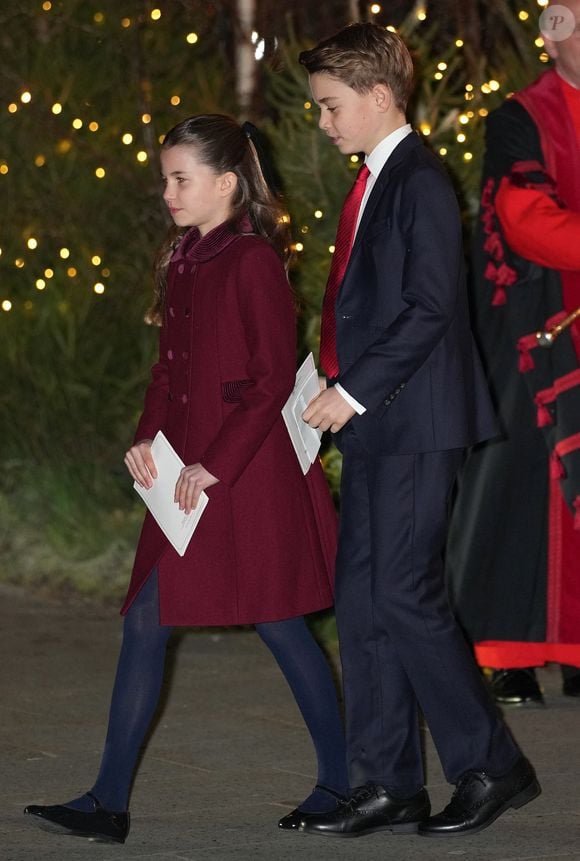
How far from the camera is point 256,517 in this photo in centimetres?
396

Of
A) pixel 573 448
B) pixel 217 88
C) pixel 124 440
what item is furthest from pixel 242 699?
pixel 217 88

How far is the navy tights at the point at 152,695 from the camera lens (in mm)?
3939

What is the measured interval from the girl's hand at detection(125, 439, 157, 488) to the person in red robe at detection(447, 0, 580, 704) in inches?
61.3

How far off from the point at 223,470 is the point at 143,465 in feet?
0.74

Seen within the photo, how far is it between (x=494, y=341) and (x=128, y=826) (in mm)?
2114

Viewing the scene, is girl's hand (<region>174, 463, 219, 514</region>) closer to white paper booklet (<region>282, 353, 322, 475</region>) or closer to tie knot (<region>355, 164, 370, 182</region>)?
white paper booklet (<region>282, 353, 322, 475</region>)

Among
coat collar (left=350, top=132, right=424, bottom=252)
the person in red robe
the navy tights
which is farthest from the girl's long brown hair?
the person in red robe

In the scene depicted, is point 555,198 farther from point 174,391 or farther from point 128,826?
point 128,826

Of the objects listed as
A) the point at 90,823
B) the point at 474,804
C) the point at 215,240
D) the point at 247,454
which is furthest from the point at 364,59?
the point at 90,823

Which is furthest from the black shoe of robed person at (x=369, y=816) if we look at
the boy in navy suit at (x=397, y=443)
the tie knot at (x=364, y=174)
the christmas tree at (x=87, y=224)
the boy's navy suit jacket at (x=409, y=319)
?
the christmas tree at (x=87, y=224)

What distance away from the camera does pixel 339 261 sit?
3.99 meters

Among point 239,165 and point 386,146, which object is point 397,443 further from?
point 239,165

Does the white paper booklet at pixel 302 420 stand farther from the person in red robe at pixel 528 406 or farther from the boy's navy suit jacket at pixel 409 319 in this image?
the person in red robe at pixel 528 406

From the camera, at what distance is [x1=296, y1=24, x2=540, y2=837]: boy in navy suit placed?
12.3 feet
